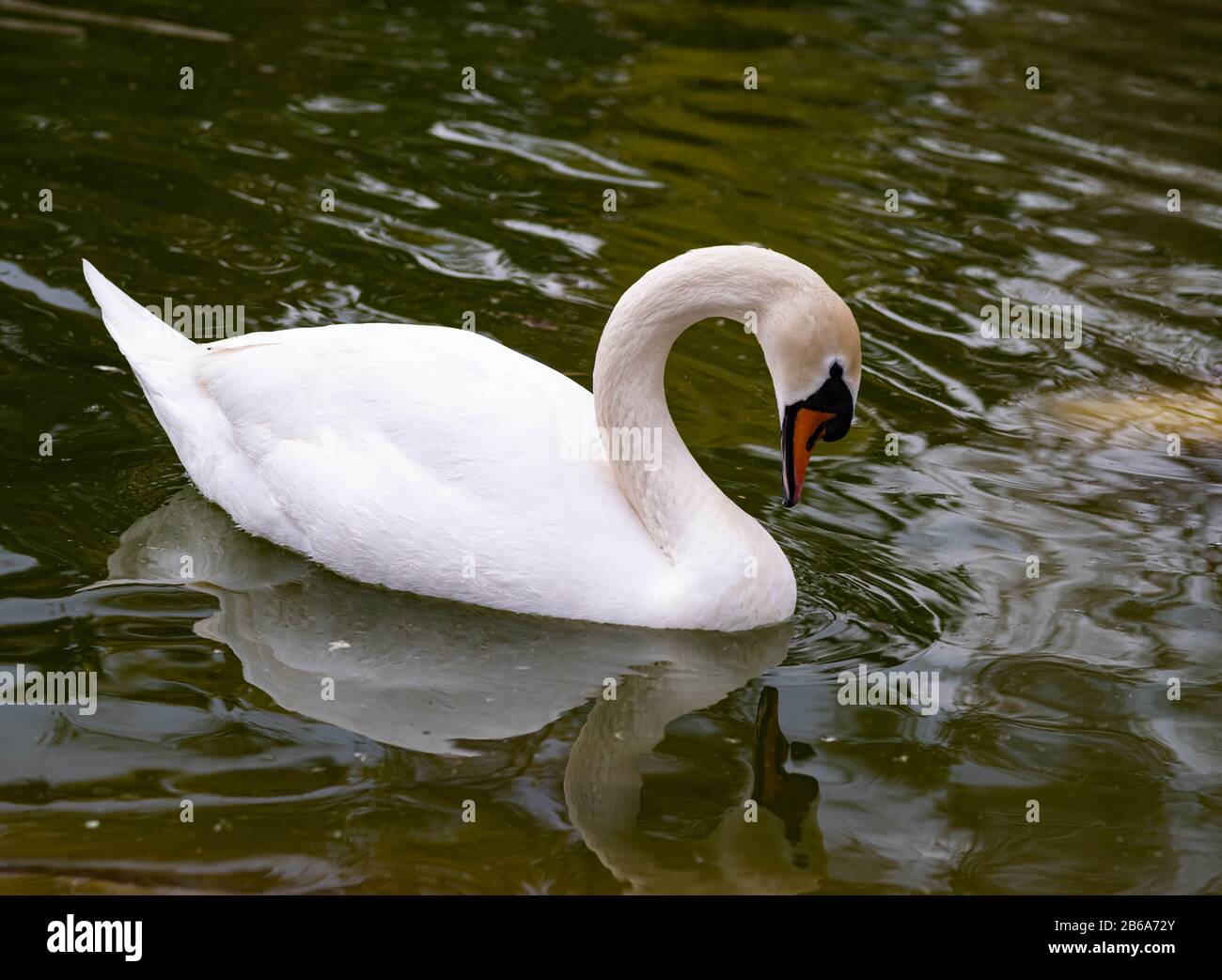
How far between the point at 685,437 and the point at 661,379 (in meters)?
1.78

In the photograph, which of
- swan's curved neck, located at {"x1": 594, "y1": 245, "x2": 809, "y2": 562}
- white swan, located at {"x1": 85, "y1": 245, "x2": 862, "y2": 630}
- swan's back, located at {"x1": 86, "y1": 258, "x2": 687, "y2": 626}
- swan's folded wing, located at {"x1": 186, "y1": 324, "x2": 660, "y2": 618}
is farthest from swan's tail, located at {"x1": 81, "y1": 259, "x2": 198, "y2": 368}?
swan's curved neck, located at {"x1": 594, "y1": 245, "x2": 809, "y2": 562}

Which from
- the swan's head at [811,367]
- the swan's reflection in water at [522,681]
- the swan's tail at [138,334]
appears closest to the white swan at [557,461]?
the swan's head at [811,367]

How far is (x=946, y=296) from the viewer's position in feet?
33.7

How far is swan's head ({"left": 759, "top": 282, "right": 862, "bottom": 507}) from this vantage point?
20.1 feet

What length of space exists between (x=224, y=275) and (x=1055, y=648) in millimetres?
5359

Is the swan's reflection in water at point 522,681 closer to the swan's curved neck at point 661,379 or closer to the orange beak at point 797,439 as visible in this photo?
the swan's curved neck at point 661,379

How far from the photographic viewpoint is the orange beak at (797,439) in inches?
250

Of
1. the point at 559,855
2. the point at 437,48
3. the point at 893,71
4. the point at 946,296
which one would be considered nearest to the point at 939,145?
the point at 893,71

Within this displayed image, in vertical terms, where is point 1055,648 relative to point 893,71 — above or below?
below

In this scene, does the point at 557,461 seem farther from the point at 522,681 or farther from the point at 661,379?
the point at 522,681

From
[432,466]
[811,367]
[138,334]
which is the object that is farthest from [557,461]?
[138,334]

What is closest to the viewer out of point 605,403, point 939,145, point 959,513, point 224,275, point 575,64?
point 605,403

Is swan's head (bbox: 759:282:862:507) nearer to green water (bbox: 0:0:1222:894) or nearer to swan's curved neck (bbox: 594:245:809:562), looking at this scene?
swan's curved neck (bbox: 594:245:809:562)
